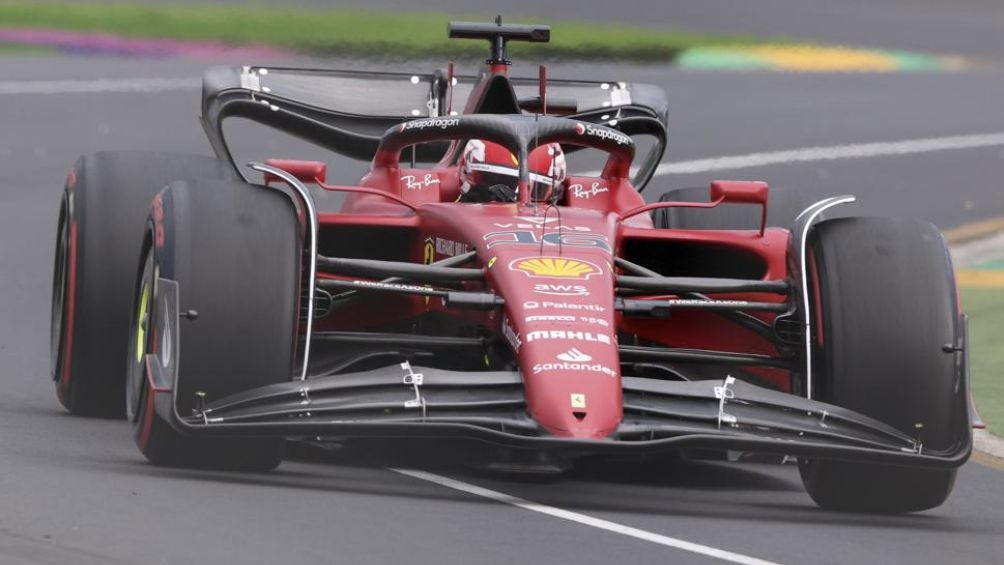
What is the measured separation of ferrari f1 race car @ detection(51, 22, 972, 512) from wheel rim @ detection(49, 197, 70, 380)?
0.13ft

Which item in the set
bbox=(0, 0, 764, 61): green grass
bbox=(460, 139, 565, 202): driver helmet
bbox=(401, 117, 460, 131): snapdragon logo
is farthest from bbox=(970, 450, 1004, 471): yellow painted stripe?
bbox=(0, 0, 764, 61): green grass

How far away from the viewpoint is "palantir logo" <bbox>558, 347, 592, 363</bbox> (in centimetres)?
757

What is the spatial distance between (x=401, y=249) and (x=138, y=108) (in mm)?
13392

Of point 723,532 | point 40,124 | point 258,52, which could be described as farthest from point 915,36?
point 723,532

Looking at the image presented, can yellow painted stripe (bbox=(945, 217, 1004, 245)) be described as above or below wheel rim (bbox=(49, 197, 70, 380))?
above

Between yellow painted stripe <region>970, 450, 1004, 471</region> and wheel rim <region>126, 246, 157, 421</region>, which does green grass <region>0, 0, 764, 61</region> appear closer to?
yellow painted stripe <region>970, 450, 1004, 471</region>

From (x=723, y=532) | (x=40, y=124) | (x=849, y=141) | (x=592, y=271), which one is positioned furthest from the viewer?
(x=849, y=141)

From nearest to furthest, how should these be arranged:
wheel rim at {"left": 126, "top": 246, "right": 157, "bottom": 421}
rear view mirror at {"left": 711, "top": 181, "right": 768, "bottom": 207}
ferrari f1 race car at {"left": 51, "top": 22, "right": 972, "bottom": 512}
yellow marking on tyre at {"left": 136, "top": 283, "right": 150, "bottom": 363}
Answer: ferrari f1 race car at {"left": 51, "top": 22, "right": 972, "bottom": 512}, wheel rim at {"left": 126, "top": 246, "right": 157, "bottom": 421}, yellow marking on tyre at {"left": 136, "top": 283, "right": 150, "bottom": 363}, rear view mirror at {"left": 711, "top": 181, "right": 768, "bottom": 207}

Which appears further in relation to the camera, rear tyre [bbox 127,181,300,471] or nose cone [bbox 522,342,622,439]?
rear tyre [bbox 127,181,300,471]

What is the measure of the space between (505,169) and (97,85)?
14.7 metres

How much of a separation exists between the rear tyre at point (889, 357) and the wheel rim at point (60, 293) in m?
3.39

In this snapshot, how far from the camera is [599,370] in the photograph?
756 cm

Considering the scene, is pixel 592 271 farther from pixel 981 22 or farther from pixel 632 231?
pixel 981 22

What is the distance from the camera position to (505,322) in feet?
26.2
